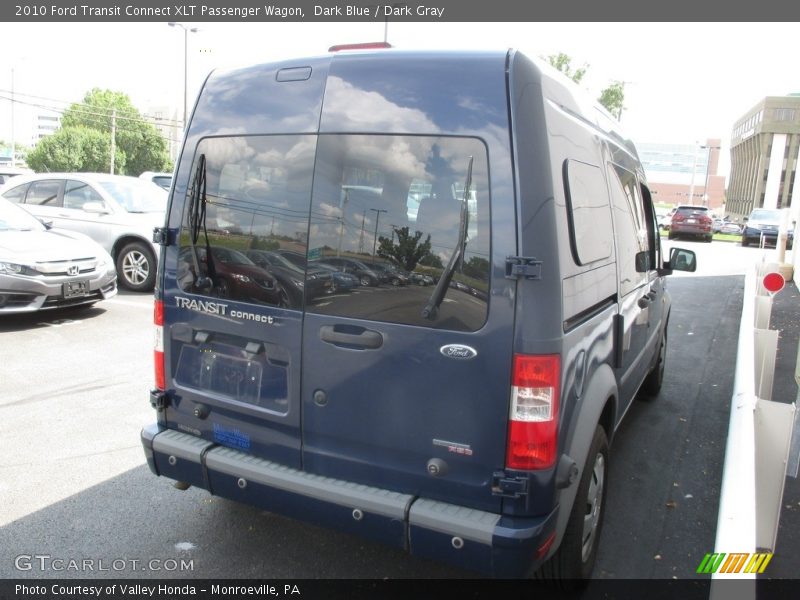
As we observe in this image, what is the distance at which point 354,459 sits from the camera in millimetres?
2748

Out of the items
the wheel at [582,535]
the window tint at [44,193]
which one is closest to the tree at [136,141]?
the window tint at [44,193]

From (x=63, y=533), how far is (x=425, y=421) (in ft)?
7.06

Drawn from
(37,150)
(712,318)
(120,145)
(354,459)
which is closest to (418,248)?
(354,459)

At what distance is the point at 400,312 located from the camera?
8.56 ft

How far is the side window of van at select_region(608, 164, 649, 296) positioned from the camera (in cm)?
373

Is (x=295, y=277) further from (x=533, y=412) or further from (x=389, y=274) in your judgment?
(x=533, y=412)

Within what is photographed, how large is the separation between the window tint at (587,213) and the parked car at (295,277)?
3.48 feet

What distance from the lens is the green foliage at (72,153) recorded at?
220 ft

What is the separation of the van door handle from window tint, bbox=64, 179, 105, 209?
915 cm

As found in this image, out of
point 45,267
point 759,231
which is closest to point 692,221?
point 759,231

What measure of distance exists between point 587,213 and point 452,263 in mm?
875

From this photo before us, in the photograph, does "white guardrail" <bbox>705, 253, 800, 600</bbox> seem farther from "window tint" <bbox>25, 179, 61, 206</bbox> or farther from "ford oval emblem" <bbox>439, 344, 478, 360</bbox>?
"window tint" <bbox>25, 179, 61, 206</bbox>

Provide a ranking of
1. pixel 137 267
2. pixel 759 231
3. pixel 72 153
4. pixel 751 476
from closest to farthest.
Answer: pixel 751 476
pixel 137 267
pixel 759 231
pixel 72 153

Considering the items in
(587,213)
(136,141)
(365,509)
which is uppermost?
(136,141)
